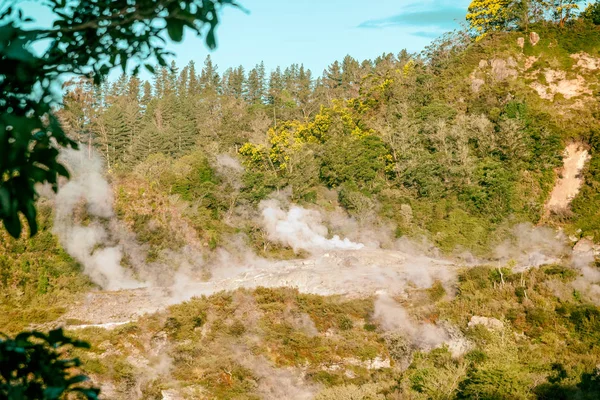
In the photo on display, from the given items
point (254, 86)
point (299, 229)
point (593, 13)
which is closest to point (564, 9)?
point (593, 13)

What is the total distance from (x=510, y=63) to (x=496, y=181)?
9837mm

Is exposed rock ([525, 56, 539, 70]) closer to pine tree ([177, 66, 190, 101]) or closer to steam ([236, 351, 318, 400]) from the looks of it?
steam ([236, 351, 318, 400])

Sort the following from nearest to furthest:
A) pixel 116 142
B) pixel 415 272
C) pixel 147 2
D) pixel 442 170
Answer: pixel 147 2
pixel 415 272
pixel 442 170
pixel 116 142

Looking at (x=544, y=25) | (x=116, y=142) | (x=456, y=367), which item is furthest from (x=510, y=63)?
(x=116, y=142)

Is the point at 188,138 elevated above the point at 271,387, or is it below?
above

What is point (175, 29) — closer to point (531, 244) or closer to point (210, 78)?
point (531, 244)

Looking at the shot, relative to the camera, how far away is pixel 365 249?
19312 mm

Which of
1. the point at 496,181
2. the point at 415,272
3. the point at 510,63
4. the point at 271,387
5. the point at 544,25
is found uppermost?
the point at 544,25

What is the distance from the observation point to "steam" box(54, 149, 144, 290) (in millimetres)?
16891

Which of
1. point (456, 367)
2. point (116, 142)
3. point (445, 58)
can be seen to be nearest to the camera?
point (456, 367)

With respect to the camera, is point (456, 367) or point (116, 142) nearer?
point (456, 367)

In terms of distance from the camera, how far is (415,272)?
16.3m

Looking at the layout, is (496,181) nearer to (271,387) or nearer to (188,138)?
(271,387)

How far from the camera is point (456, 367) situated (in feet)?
35.0
